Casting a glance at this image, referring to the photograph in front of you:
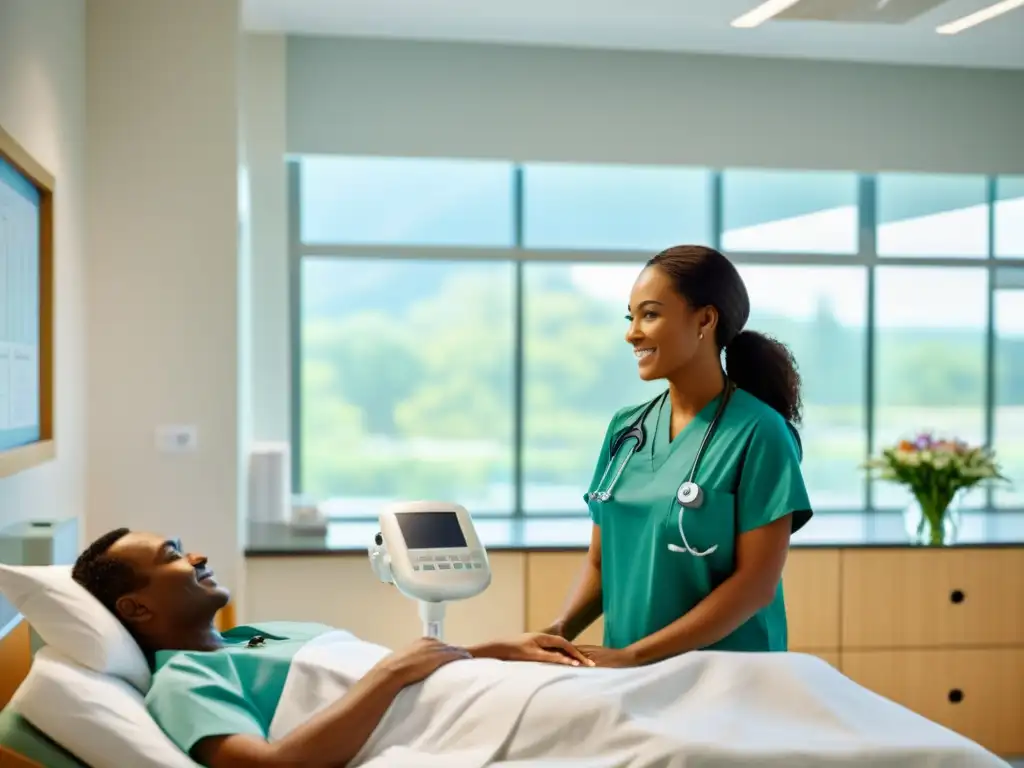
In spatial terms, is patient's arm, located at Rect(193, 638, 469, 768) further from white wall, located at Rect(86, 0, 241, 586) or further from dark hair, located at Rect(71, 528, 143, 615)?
white wall, located at Rect(86, 0, 241, 586)

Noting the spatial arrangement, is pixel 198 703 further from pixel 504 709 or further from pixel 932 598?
pixel 932 598

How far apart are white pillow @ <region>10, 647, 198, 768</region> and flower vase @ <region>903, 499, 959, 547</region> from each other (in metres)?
3.00

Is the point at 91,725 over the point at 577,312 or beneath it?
beneath

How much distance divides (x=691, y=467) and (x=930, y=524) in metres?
2.29

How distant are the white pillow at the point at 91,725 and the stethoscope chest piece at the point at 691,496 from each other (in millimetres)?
953

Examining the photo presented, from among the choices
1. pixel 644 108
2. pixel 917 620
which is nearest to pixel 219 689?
pixel 917 620

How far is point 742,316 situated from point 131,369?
2.07 metres

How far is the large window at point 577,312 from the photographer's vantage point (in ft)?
16.2

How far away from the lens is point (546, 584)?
400 cm

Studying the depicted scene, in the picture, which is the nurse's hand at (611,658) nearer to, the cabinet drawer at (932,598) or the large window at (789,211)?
the cabinet drawer at (932,598)

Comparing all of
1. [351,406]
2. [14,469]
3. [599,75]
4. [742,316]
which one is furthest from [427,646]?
[599,75]

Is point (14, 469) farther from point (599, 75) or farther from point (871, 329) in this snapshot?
point (871, 329)

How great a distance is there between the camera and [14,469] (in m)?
2.44

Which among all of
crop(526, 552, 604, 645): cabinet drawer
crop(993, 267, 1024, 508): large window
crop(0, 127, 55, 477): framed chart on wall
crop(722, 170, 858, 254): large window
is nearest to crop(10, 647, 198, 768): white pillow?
crop(0, 127, 55, 477): framed chart on wall
